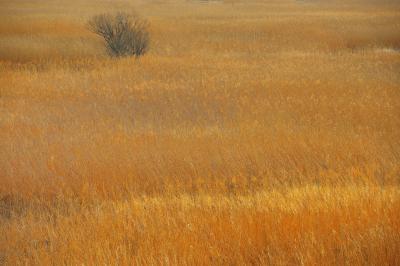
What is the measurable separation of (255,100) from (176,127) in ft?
9.01

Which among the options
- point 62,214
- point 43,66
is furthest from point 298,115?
point 43,66

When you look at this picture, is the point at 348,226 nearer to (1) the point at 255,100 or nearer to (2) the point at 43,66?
(1) the point at 255,100

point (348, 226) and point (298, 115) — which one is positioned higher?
point (348, 226)

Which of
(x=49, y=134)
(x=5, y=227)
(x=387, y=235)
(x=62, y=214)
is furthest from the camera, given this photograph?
(x=49, y=134)

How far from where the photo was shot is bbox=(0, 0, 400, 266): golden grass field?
499 centimetres

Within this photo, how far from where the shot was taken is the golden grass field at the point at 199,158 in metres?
4.99

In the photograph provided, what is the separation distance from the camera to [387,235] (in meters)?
4.54

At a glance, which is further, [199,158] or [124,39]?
[124,39]

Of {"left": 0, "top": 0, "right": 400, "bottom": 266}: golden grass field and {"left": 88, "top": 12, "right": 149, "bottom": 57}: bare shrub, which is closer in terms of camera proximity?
{"left": 0, "top": 0, "right": 400, "bottom": 266}: golden grass field

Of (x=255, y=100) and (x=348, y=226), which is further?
(x=255, y=100)

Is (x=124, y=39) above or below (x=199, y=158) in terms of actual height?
below

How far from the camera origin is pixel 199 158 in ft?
30.4

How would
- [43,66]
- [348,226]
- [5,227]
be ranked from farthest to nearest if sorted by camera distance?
[43,66] → [5,227] → [348,226]

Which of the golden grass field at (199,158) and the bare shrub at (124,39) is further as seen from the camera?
the bare shrub at (124,39)
